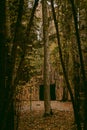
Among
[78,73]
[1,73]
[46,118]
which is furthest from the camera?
[46,118]

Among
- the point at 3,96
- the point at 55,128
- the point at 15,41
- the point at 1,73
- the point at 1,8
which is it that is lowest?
the point at 55,128

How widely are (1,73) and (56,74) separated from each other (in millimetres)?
36057

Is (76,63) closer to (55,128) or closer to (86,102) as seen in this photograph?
(86,102)

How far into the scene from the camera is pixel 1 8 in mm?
3561

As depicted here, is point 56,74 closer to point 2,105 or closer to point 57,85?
point 57,85

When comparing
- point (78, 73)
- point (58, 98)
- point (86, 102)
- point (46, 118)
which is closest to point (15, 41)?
point (86, 102)

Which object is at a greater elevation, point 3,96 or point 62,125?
point 3,96

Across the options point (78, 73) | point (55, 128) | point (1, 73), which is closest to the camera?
point (1, 73)

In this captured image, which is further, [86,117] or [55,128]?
[55,128]

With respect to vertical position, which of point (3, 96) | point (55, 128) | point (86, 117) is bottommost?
point (55, 128)

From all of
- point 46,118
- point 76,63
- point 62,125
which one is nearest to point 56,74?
point 46,118

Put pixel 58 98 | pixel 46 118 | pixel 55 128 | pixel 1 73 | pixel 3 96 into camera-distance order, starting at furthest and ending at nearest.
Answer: pixel 58 98
pixel 46 118
pixel 55 128
pixel 1 73
pixel 3 96

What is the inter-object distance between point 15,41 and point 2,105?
590 mm

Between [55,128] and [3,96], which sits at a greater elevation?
[3,96]
